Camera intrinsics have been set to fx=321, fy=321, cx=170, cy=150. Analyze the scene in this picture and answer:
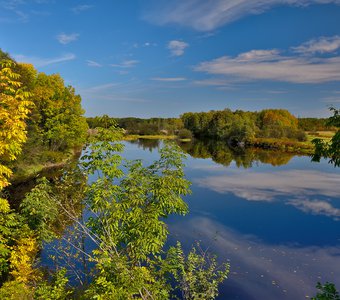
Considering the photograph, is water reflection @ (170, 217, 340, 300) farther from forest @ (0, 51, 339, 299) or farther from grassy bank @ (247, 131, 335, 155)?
grassy bank @ (247, 131, 335, 155)

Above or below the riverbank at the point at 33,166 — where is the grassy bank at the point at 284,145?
above

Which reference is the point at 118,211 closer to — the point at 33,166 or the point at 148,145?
the point at 33,166

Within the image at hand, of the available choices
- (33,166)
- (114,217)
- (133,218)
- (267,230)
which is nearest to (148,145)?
(33,166)

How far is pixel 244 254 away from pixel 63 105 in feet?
150

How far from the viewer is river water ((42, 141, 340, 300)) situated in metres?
19.1

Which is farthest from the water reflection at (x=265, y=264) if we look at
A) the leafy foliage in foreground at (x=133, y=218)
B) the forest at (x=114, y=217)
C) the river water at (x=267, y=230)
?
the leafy foliage in foreground at (x=133, y=218)

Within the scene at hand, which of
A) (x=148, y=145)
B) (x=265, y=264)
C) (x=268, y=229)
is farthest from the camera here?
(x=148, y=145)

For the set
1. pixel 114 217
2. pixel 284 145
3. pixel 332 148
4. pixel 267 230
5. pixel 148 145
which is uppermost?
pixel 332 148

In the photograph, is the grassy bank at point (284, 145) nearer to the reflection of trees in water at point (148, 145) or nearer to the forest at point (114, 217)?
the reflection of trees in water at point (148, 145)

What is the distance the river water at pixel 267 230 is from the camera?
62.5ft

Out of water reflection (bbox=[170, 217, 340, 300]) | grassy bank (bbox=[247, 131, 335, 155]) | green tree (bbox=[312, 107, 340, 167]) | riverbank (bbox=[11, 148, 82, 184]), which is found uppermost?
green tree (bbox=[312, 107, 340, 167])

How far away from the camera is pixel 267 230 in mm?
27922

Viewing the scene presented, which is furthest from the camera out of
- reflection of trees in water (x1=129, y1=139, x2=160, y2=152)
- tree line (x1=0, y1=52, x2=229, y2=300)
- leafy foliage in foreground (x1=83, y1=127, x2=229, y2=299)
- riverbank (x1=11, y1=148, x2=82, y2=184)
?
reflection of trees in water (x1=129, y1=139, x2=160, y2=152)

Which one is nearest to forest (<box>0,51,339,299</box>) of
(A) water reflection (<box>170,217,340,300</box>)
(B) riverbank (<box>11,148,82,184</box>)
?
(A) water reflection (<box>170,217,340,300</box>)
